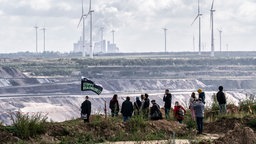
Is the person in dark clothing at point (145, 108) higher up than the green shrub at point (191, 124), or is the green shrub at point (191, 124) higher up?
the person in dark clothing at point (145, 108)

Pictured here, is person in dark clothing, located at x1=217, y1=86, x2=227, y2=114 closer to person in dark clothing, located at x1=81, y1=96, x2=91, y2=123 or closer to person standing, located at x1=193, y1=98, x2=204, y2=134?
person standing, located at x1=193, y1=98, x2=204, y2=134

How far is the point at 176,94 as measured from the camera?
593ft

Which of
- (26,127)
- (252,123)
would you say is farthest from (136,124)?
(26,127)

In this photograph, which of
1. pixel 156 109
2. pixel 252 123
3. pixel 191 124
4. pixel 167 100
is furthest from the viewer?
pixel 167 100

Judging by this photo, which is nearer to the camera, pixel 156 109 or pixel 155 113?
pixel 155 113

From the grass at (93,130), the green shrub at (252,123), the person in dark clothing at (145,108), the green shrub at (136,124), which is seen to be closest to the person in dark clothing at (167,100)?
the person in dark clothing at (145,108)

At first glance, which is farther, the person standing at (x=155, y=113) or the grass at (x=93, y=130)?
the person standing at (x=155, y=113)

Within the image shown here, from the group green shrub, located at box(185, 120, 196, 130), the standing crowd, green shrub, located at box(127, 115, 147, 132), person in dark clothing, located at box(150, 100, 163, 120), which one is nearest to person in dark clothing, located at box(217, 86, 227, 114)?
the standing crowd

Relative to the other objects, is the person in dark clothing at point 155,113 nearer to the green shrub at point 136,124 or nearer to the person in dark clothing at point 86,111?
the person in dark clothing at point 86,111

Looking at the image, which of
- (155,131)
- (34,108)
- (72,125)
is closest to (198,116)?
(155,131)

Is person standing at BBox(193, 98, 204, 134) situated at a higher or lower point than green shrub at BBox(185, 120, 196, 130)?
higher

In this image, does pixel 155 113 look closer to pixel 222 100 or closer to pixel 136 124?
pixel 222 100

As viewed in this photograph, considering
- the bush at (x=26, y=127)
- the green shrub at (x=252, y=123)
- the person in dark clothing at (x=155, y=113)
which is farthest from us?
the person in dark clothing at (x=155, y=113)

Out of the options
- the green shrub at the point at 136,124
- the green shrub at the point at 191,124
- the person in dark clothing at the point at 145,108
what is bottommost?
the green shrub at the point at 191,124
